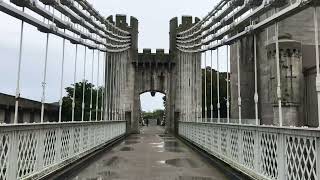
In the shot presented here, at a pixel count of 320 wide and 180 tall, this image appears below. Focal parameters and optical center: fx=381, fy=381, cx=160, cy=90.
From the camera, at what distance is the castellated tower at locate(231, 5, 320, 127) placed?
2173cm

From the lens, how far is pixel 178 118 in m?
28.3

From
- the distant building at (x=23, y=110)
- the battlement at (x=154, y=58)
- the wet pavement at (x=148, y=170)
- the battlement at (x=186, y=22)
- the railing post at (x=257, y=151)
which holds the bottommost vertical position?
the wet pavement at (x=148, y=170)

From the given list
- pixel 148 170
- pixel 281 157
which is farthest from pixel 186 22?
pixel 281 157

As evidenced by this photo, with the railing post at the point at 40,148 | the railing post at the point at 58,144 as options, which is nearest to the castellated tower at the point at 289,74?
the railing post at the point at 58,144

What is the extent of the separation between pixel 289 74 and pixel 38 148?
1871 centimetres

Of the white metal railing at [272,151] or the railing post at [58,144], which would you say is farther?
the railing post at [58,144]

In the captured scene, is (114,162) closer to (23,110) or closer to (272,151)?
(272,151)

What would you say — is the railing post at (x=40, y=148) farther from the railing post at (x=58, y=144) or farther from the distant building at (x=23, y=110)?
the distant building at (x=23, y=110)

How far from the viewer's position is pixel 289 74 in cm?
2238

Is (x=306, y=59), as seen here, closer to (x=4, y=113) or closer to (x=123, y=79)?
(x=123, y=79)

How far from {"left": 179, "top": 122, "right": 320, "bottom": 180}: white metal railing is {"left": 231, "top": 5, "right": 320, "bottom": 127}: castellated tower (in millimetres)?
12276

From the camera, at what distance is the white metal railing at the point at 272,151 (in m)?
4.51

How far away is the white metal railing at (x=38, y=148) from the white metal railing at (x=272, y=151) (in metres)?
3.73

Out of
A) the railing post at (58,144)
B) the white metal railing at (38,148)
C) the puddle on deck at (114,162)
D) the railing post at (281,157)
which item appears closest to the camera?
the white metal railing at (38,148)
